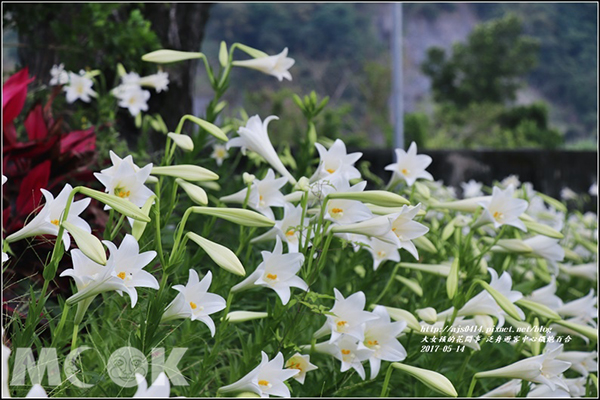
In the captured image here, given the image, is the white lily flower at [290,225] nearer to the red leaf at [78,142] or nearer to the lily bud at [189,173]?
the lily bud at [189,173]

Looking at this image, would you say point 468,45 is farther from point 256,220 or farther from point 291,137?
point 256,220

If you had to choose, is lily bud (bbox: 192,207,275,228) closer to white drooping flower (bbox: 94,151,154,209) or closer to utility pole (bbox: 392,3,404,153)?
white drooping flower (bbox: 94,151,154,209)

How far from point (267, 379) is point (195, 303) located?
0.49 ft

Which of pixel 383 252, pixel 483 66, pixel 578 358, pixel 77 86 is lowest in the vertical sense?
pixel 578 358

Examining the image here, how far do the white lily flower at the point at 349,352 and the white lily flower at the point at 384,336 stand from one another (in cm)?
2

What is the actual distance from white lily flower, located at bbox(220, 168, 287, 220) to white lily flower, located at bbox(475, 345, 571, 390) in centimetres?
44

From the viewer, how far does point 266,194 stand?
1.11m

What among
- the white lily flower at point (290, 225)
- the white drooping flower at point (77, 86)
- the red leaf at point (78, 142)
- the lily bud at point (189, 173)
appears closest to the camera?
the lily bud at point (189, 173)

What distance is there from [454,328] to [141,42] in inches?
49.5

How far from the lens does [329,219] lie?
949mm

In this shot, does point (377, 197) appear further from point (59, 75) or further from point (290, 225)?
point (59, 75)

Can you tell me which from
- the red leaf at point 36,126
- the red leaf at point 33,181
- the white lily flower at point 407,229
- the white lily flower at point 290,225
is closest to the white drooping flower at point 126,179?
the white lily flower at point 290,225

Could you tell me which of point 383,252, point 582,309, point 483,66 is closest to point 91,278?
point 383,252

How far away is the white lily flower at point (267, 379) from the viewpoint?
2.74 ft
